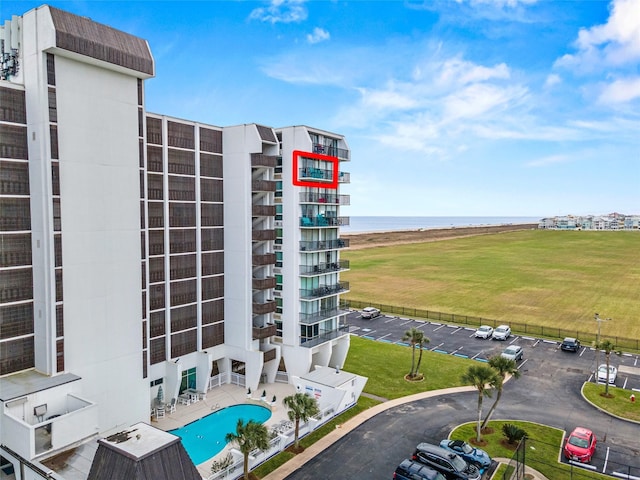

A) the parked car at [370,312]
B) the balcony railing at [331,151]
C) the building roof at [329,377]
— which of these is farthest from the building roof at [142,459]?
the parked car at [370,312]

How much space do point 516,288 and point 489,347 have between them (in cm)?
4227

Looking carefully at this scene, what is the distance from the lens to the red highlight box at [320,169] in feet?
137

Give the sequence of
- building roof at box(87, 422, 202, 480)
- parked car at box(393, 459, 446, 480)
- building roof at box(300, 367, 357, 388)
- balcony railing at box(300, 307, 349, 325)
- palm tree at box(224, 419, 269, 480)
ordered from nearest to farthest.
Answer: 1. building roof at box(87, 422, 202, 480)
2. palm tree at box(224, 419, 269, 480)
3. parked car at box(393, 459, 446, 480)
4. building roof at box(300, 367, 357, 388)
5. balcony railing at box(300, 307, 349, 325)

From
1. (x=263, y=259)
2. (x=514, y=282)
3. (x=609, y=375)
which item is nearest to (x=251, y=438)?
(x=263, y=259)

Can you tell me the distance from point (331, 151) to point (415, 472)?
94.7ft

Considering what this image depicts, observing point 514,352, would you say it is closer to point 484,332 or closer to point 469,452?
point 484,332

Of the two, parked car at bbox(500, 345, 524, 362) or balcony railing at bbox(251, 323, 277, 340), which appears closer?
balcony railing at bbox(251, 323, 277, 340)

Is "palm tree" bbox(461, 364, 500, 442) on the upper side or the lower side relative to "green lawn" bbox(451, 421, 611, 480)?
upper

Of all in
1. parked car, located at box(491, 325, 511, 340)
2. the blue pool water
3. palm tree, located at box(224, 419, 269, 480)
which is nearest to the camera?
palm tree, located at box(224, 419, 269, 480)

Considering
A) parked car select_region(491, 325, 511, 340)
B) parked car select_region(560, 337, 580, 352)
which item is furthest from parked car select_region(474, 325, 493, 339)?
parked car select_region(560, 337, 580, 352)

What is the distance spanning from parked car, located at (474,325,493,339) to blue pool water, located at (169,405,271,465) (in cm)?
3295

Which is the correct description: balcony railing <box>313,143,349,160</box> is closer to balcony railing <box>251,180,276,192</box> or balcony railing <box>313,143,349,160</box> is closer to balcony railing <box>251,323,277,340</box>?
→ balcony railing <box>251,180,276,192</box>

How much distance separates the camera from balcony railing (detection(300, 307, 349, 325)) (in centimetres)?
4288

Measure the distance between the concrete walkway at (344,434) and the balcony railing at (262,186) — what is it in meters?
20.3
